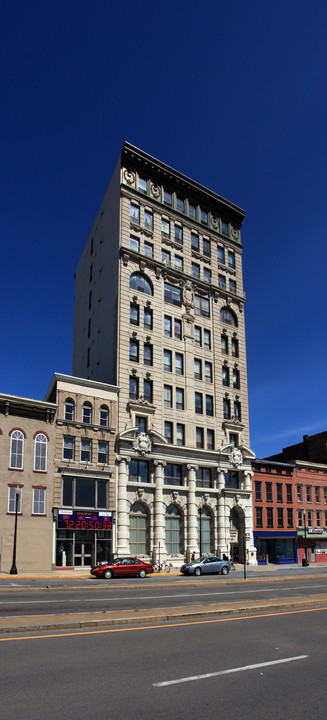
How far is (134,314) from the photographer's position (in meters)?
51.3

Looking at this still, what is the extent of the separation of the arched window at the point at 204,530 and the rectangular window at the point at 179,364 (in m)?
13.7

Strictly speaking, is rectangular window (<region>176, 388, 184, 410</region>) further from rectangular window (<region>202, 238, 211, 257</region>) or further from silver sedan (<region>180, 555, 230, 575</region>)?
rectangular window (<region>202, 238, 211, 257</region>)

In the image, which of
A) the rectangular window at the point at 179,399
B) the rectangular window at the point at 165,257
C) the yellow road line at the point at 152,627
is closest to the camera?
the yellow road line at the point at 152,627

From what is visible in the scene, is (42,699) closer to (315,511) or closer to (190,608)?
(190,608)

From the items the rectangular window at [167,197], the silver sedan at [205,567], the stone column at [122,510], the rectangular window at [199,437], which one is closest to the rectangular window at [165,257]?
the rectangular window at [167,197]

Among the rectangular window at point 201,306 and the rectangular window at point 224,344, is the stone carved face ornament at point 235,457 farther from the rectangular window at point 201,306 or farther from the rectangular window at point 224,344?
the rectangular window at point 201,306

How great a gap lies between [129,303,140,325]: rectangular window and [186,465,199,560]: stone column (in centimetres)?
1491

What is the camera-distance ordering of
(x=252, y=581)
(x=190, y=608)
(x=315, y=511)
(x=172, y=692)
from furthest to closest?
(x=315, y=511)
(x=252, y=581)
(x=190, y=608)
(x=172, y=692)

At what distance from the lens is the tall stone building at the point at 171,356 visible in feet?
156

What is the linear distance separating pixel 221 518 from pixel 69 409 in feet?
65.2

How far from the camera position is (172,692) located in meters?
8.05

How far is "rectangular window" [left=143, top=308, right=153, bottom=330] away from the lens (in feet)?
171

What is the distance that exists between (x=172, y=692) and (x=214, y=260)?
5618cm

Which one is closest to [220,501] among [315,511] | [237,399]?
[237,399]
